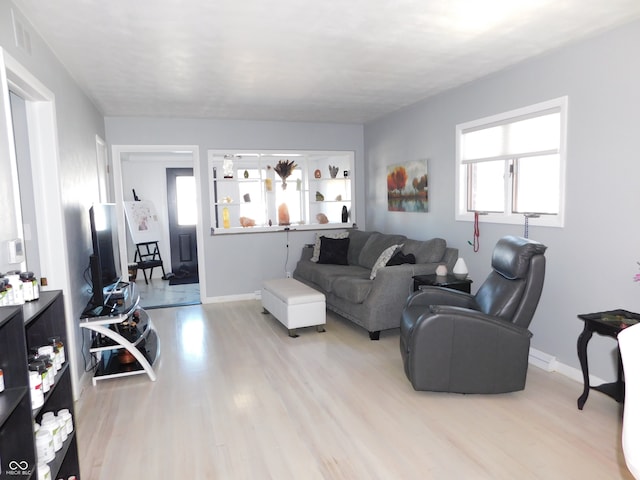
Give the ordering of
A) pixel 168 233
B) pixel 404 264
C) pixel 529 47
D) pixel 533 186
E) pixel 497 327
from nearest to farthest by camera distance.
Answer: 1. pixel 497 327
2. pixel 529 47
3. pixel 533 186
4. pixel 404 264
5. pixel 168 233

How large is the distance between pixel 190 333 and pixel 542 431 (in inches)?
134

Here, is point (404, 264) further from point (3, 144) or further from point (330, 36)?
point (3, 144)

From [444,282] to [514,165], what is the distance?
4.01ft

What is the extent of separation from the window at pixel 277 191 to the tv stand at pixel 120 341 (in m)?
2.36

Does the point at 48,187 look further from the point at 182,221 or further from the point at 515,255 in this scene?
the point at 182,221

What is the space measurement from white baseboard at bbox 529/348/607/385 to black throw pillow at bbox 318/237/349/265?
2734 millimetres

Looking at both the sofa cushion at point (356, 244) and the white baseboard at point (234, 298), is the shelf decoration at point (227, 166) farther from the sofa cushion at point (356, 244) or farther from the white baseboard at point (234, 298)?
the sofa cushion at point (356, 244)

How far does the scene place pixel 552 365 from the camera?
3537 mm

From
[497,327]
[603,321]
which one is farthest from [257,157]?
[603,321]

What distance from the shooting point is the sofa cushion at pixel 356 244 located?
5.91 meters

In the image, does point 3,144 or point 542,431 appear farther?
point 542,431

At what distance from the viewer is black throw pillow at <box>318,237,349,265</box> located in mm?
5914

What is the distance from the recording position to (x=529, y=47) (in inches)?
129

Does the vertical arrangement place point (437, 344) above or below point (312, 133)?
below
